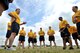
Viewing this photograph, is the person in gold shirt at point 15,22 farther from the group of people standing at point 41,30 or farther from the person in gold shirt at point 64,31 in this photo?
the person in gold shirt at point 64,31

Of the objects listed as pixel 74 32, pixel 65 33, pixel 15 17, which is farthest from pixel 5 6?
pixel 74 32

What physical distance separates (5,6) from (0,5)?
0.13 metres

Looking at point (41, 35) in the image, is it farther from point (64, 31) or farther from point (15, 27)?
point (15, 27)

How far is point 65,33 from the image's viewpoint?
40.1 feet

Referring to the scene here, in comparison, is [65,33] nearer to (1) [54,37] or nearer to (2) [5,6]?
(1) [54,37]

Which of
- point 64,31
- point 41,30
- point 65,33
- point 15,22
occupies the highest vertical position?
point 41,30

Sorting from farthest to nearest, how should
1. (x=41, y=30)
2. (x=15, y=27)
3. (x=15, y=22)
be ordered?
(x=41, y=30)
(x=15, y=22)
(x=15, y=27)

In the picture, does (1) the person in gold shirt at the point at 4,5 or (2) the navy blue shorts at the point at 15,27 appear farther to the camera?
(2) the navy blue shorts at the point at 15,27

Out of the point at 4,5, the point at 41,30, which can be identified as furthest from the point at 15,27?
the point at 41,30

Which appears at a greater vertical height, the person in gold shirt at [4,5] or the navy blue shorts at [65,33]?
the navy blue shorts at [65,33]

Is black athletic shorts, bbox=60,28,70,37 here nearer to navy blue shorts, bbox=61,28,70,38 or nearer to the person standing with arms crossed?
navy blue shorts, bbox=61,28,70,38

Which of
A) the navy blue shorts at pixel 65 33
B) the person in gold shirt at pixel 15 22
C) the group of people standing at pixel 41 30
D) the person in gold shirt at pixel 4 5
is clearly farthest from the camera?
the navy blue shorts at pixel 65 33

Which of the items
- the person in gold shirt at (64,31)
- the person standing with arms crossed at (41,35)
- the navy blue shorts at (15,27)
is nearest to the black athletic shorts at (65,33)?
the person in gold shirt at (64,31)

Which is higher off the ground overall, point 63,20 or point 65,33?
point 63,20
